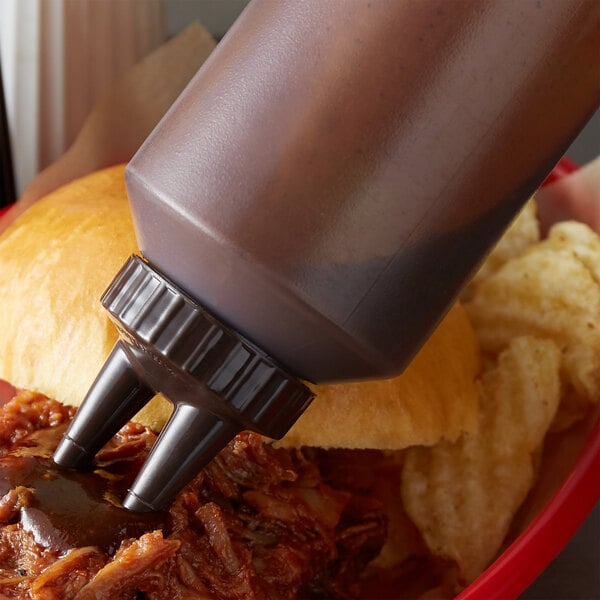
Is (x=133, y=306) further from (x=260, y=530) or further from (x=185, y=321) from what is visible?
(x=260, y=530)

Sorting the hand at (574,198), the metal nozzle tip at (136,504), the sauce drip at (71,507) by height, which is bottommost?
the sauce drip at (71,507)

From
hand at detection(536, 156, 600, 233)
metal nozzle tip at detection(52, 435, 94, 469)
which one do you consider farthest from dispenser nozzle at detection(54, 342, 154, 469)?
Answer: hand at detection(536, 156, 600, 233)

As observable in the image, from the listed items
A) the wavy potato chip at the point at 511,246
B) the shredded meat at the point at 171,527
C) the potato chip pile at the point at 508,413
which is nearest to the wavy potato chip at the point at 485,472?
the potato chip pile at the point at 508,413

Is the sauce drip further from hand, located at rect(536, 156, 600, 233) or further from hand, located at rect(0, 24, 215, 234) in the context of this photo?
hand, located at rect(536, 156, 600, 233)

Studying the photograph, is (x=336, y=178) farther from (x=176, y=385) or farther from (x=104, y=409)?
(x=104, y=409)

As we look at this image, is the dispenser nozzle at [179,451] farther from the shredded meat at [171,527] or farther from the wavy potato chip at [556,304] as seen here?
the wavy potato chip at [556,304]

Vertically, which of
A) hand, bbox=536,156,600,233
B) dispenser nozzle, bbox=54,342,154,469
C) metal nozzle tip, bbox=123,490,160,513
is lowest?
metal nozzle tip, bbox=123,490,160,513
